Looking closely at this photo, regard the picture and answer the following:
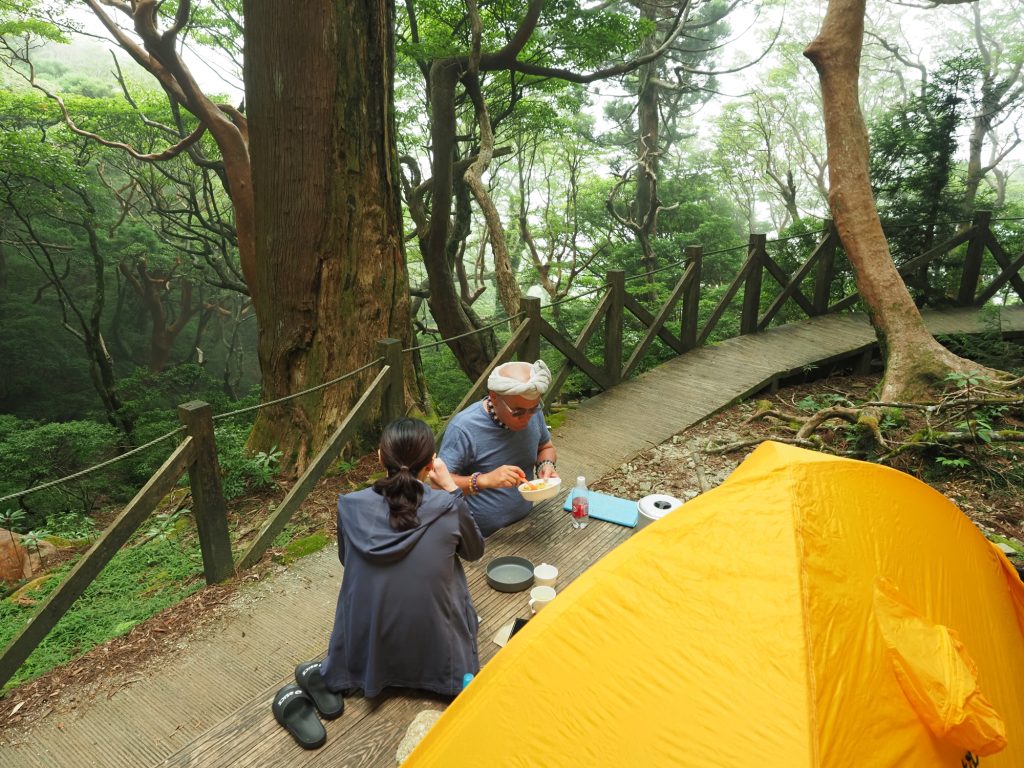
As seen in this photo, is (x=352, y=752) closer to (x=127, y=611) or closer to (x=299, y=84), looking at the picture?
(x=127, y=611)

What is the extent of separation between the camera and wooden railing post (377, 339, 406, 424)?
4082 mm

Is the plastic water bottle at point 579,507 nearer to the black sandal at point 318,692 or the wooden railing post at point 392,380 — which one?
the wooden railing post at point 392,380

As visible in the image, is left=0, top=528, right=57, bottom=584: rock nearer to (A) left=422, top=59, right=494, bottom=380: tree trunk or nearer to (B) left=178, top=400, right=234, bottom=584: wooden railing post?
(B) left=178, top=400, right=234, bottom=584: wooden railing post

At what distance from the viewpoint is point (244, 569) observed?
351 cm

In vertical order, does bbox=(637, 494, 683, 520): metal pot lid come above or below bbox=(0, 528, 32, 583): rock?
above

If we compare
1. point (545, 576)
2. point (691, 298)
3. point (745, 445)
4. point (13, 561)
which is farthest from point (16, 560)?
point (691, 298)

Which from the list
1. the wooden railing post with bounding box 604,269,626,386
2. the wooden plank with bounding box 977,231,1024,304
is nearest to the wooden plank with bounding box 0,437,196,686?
the wooden railing post with bounding box 604,269,626,386

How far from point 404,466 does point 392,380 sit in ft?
6.85

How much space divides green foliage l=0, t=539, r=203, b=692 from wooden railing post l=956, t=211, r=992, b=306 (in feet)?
32.8

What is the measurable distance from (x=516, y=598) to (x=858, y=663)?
1687mm

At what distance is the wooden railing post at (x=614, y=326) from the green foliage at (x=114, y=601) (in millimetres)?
4083

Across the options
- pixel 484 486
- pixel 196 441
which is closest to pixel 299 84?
pixel 196 441

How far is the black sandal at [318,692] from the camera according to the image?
2250 mm

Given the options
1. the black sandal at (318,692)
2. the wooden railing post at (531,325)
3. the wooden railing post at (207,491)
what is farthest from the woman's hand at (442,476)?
the wooden railing post at (531,325)
